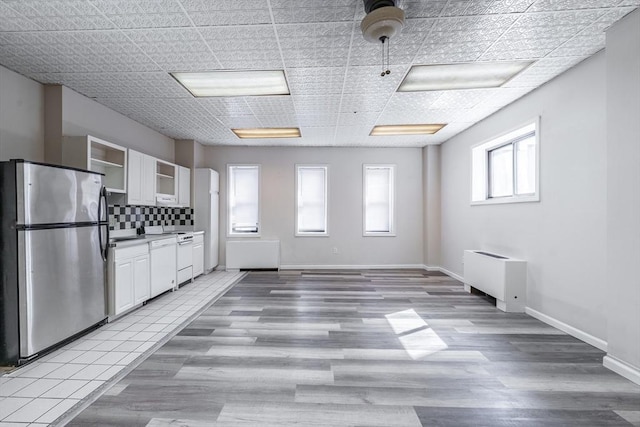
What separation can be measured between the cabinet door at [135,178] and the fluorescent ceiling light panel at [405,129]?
3.93 meters

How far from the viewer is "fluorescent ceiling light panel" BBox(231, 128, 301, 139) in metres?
5.60

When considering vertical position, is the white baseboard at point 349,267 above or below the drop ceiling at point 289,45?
below

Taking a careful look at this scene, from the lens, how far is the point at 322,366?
250cm

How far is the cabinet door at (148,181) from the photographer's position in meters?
4.48

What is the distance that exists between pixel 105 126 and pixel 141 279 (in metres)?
2.29

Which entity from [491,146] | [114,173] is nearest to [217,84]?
[114,173]

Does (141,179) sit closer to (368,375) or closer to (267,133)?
(267,133)

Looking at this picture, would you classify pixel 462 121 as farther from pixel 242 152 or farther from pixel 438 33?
pixel 242 152

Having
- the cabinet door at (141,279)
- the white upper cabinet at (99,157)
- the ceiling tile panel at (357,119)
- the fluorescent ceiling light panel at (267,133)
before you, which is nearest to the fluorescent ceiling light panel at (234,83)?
the ceiling tile panel at (357,119)

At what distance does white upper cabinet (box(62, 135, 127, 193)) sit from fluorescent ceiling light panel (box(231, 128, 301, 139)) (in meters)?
2.03

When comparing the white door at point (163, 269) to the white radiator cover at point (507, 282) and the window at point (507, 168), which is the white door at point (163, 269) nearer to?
the white radiator cover at point (507, 282)

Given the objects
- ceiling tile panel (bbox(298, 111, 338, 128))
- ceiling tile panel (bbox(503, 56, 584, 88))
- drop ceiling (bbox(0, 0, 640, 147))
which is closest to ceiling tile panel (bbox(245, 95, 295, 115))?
drop ceiling (bbox(0, 0, 640, 147))

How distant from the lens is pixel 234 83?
3588 mm

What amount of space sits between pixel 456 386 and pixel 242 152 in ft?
19.5
